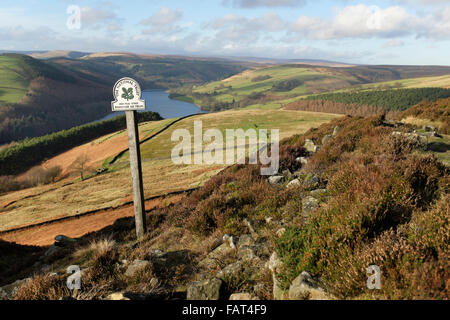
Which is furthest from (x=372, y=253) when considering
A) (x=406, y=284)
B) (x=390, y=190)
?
(x=390, y=190)

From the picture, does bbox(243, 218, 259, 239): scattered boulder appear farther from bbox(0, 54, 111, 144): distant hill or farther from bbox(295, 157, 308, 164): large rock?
bbox(0, 54, 111, 144): distant hill

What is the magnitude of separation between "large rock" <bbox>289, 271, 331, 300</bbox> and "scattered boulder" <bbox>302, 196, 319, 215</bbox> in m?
2.41

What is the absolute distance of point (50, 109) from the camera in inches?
5999

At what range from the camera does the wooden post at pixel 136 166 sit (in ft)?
23.9

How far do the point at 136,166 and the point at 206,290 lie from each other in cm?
462

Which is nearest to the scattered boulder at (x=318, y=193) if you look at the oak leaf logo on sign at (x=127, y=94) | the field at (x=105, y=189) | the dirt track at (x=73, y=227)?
the oak leaf logo on sign at (x=127, y=94)

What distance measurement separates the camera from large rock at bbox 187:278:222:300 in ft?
12.7

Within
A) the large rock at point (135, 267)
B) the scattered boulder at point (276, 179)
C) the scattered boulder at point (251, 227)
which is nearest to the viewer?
the large rock at point (135, 267)

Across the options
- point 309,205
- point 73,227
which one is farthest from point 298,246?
point 73,227

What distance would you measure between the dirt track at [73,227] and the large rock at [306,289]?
Answer: 11943 mm

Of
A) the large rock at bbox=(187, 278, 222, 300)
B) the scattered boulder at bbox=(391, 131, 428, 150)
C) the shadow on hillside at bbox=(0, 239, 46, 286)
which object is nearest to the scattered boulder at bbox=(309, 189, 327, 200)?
the large rock at bbox=(187, 278, 222, 300)

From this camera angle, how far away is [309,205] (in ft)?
19.9

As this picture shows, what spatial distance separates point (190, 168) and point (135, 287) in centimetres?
2416

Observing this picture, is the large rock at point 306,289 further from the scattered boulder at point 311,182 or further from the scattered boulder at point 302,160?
the scattered boulder at point 302,160
